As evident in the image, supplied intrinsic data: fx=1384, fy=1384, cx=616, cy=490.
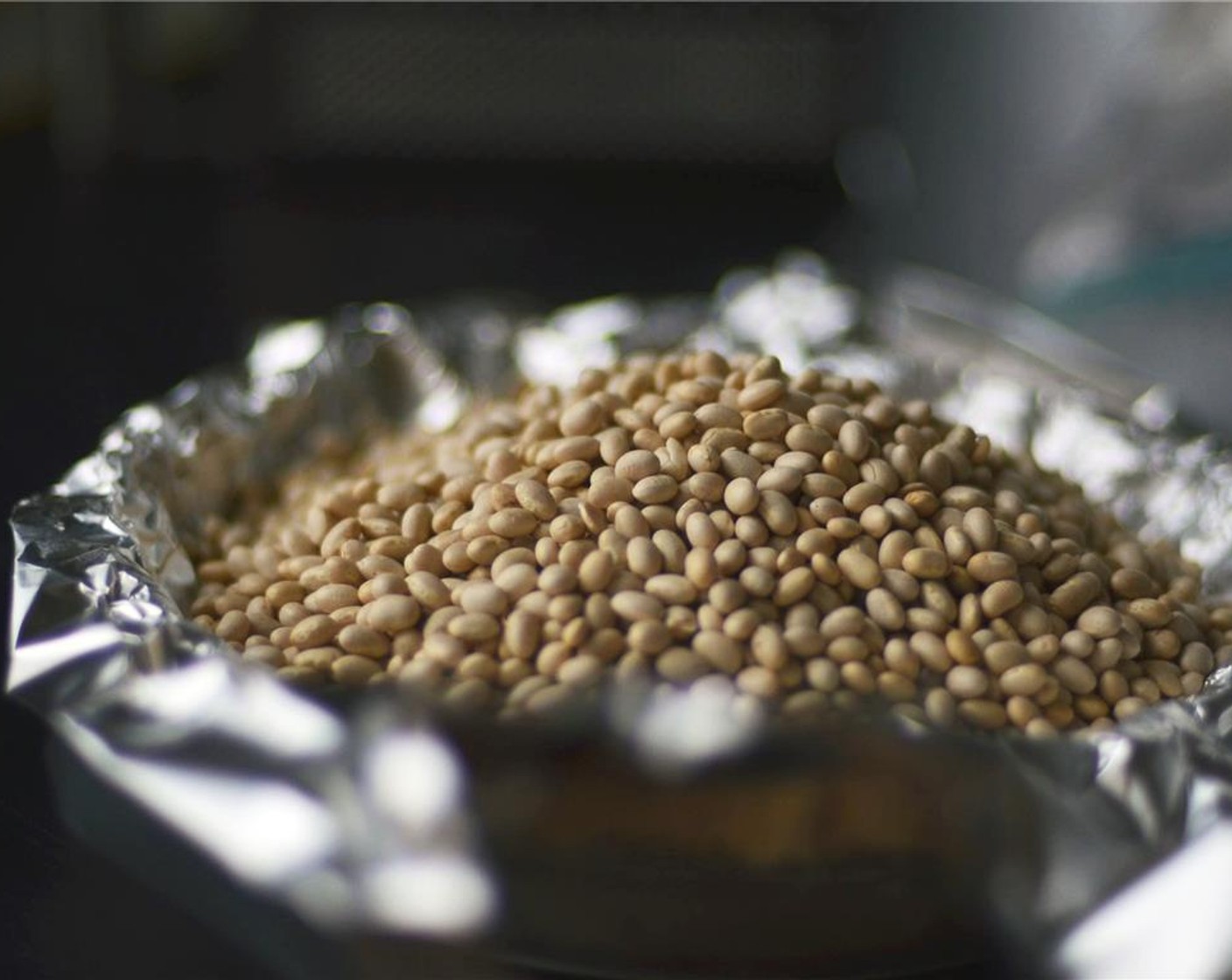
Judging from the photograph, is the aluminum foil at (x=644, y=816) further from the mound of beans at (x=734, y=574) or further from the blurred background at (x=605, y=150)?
the blurred background at (x=605, y=150)

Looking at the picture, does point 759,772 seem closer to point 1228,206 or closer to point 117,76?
point 1228,206

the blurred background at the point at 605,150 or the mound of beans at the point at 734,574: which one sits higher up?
the blurred background at the point at 605,150

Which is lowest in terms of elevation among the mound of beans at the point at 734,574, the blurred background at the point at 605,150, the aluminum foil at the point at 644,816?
the aluminum foil at the point at 644,816

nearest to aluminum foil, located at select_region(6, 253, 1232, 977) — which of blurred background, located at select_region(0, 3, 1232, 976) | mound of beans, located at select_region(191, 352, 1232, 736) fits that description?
mound of beans, located at select_region(191, 352, 1232, 736)

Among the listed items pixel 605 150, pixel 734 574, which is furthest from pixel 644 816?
pixel 605 150

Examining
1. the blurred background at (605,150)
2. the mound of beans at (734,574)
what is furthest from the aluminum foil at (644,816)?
the blurred background at (605,150)

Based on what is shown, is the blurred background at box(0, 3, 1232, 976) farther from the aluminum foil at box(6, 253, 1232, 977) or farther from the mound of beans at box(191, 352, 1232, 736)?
the aluminum foil at box(6, 253, 1232, 977)

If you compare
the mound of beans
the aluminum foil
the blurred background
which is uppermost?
the blurred background
